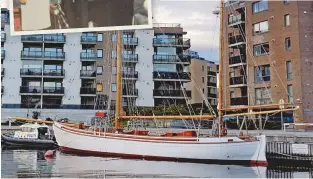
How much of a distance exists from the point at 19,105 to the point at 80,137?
1558 centimetres

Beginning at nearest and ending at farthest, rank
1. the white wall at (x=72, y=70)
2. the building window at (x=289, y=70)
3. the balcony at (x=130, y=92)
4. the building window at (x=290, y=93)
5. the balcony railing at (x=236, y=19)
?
the building window at (x=290, y=93), the building window at (x=289, y=70), the balcony railing at (x=236, y=19), the balcony at (x=130, y=92), the white wall at (x=72, y=70)

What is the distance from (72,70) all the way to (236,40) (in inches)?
519

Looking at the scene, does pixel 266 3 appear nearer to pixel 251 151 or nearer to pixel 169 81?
pixel 169 81

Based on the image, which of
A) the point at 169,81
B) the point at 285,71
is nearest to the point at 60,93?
the point at 169,81

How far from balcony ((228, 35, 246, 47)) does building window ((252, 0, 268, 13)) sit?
2169mm

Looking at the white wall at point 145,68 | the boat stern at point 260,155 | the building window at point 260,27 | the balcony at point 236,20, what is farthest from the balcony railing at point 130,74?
the boat stern at point 260,155

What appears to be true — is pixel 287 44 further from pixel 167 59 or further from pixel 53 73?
pixel 53 73

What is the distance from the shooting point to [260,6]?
2614 cm

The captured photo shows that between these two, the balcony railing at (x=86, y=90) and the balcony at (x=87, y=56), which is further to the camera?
the balcony at (x=87, y=56)

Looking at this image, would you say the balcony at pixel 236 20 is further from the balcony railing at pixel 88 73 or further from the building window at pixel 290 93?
the balcony railing at pixel 88 73

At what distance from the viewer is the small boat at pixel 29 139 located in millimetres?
21219

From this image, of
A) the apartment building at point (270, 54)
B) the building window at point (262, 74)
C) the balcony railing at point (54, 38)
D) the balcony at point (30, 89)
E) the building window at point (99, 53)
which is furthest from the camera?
the building window at point (99, 53)

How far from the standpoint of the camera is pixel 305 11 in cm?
2330

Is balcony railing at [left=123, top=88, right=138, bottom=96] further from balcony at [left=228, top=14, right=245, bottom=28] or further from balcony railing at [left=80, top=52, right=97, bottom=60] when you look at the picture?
balcony at [left=228, top=14, right=245, bottom=28]
